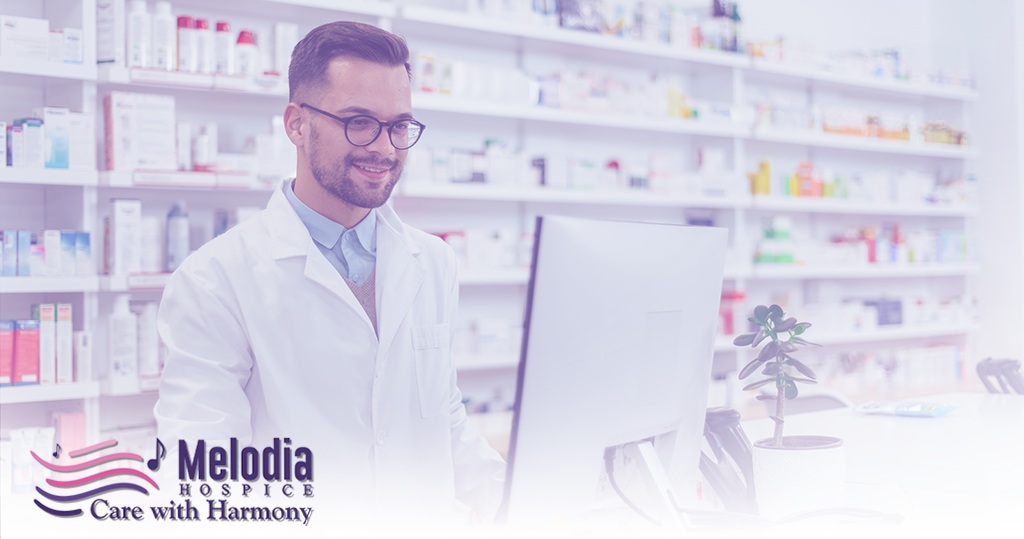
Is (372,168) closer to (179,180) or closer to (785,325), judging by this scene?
(785,325)

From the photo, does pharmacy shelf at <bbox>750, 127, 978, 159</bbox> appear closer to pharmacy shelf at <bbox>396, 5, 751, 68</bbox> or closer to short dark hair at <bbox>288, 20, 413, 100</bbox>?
pharmacy shelf at <bbox>396, 5, 751, 68</bbox>

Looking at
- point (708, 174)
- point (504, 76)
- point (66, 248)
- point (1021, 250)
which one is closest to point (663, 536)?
point (66, 248)

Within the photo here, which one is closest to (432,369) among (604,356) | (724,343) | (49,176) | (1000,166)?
(604,356)

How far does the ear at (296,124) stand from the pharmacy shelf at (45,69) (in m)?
1.72

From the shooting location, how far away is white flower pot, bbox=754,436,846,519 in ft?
5.24

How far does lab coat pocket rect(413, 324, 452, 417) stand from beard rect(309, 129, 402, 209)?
0.88ft

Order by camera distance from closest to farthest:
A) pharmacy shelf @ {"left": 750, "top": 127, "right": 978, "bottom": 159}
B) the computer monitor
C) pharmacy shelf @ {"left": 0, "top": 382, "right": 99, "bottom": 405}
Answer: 1. the computer monitor
2. pharmacy shelf @ {"left": 0, "top": 382, "right": 99, "bottom": 405}
3. pharmacy shelf @ {"left": 750, "top": 127, "right": 978, "bottom": 159}

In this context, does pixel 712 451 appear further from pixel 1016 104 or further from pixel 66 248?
pixel 1016 104

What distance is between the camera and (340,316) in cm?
187

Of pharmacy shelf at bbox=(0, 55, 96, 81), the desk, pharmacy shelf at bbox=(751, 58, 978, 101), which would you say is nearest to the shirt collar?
the desk

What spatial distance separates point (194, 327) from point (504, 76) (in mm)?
2848

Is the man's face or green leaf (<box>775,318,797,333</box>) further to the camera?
the man's face

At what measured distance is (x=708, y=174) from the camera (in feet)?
16.5

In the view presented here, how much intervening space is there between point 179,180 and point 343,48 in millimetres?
1785
